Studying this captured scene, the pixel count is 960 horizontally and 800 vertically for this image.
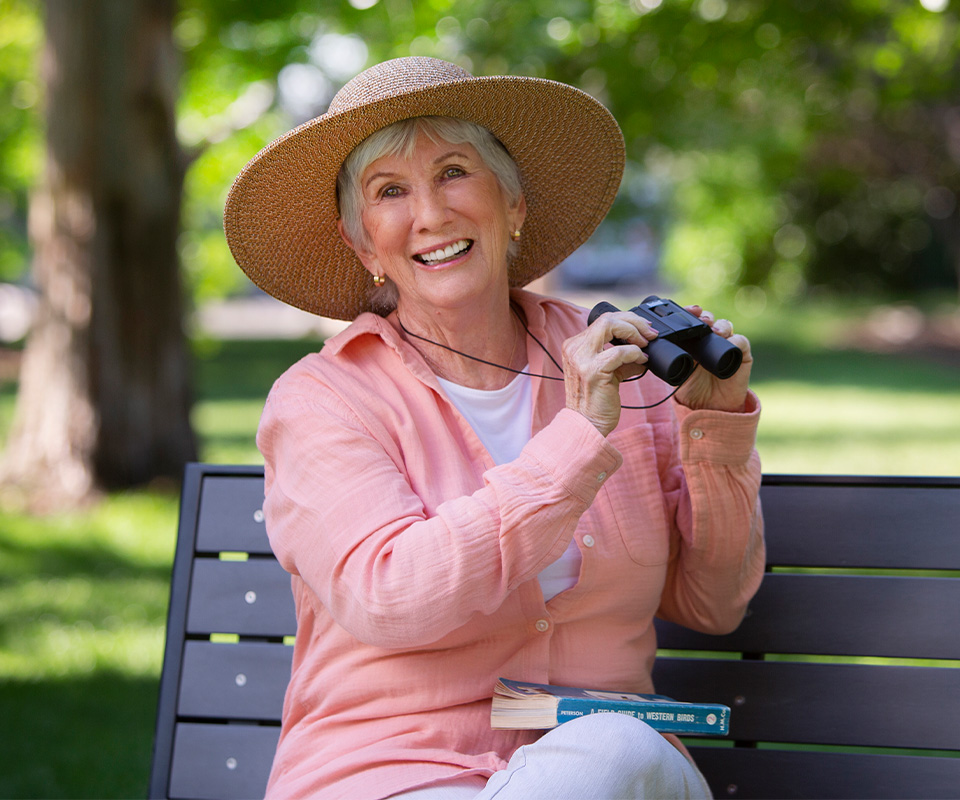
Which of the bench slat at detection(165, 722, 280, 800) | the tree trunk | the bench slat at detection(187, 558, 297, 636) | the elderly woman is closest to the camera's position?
the elderly woman

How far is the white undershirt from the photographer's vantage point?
2.23m

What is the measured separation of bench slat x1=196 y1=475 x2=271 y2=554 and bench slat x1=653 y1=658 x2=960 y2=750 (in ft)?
3.29

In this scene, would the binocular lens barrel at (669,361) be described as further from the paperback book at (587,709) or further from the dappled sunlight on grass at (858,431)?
the dappled sunlight on grass at (858,431)

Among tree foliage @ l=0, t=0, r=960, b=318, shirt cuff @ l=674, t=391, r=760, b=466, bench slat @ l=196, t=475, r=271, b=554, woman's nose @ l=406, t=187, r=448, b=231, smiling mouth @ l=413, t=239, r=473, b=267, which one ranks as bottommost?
bench slat @ l=196, t=475, r=271, b=554

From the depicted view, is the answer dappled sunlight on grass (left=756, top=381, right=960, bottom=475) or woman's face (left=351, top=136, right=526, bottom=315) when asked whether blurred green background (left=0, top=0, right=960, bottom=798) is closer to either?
dappled sunlight on grass (left=756, top=381, right=960, bottom=475)

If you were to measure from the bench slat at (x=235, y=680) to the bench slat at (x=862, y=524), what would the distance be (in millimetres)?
1177

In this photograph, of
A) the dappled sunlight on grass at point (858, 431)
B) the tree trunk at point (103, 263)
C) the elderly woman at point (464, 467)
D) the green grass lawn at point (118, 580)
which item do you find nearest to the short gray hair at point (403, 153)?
the elderly woman at point (464, 467)

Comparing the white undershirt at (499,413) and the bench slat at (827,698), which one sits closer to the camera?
the white undershirt at (499,413)

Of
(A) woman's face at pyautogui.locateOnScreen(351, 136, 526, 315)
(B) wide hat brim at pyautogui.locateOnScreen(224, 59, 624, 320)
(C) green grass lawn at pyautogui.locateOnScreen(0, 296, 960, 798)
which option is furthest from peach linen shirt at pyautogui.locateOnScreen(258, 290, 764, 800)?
(C) green grass lawn at pyautogui.locateOnScreen(0, 296, 960, 798)

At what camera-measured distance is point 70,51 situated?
7027 mm

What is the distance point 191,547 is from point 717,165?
66.4ft

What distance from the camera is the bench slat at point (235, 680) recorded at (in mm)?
2549

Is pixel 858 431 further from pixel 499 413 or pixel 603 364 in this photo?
pixel 603 364

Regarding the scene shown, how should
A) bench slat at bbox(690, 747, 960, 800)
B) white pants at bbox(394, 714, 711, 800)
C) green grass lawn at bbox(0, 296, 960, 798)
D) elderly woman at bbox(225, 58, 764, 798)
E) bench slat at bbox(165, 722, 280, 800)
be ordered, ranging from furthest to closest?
green grass lawn at bbox(0, 296, 960, 798) < bench slat at bbox(165, 722, 280, 800) < bench slat at bbox(690, 747, 960, 800) < elderly woman at bbox(225, 58, 764, 798) < white pants at bbox(394, 714, 711, 800)
